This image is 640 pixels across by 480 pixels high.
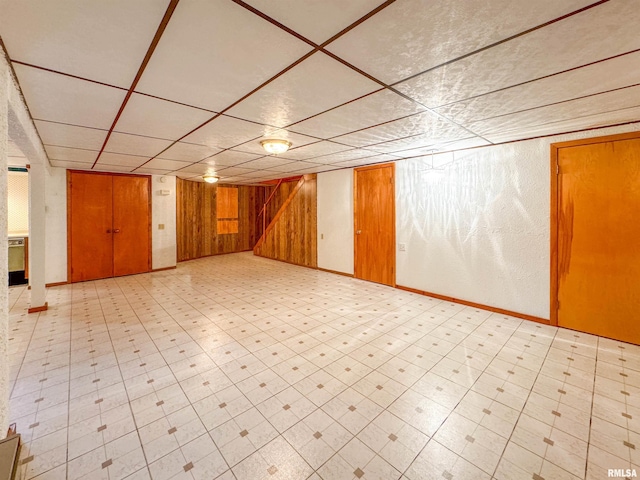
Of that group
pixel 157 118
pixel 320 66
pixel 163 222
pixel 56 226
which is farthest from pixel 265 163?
pixel 56 226

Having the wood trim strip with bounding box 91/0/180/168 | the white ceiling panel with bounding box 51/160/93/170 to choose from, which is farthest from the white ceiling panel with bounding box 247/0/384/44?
the white ceiling panel with bounding box 51/160/93/170

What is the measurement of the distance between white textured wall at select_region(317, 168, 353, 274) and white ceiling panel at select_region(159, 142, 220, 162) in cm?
323

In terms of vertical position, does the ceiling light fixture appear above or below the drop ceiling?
above

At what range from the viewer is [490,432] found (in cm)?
200

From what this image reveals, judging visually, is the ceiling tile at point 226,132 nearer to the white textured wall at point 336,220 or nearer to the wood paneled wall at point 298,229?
the white textured wall at point 336,220

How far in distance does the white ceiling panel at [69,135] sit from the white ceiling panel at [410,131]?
10.3ft

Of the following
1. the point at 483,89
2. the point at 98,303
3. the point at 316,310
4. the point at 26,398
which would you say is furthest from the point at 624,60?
the point at 98,303

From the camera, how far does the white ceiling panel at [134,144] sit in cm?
360

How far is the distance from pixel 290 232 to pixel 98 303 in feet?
16.7

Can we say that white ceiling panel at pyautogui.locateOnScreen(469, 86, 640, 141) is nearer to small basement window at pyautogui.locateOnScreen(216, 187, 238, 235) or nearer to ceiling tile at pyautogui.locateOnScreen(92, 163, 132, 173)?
ceiling tile at pyautogui.locateOnScreen(92, 163, 132, 173)

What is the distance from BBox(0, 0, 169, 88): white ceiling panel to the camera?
4.21ft

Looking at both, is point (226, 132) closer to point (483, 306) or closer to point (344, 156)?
point (344, 156)

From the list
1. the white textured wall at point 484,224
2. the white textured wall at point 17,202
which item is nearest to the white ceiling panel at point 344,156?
the white textured wall at point 484,224

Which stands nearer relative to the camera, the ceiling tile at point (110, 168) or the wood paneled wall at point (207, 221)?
the ceiling tile at point (110, 168)
